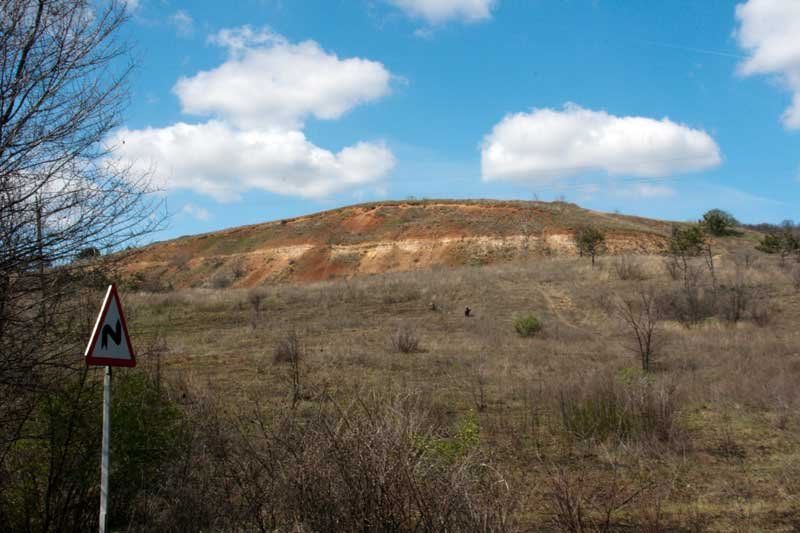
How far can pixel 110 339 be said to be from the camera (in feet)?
16.9

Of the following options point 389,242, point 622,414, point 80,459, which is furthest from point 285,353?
point 389,242

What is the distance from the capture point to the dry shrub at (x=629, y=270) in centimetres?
3453

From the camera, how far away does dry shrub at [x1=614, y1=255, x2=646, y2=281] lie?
113 feet

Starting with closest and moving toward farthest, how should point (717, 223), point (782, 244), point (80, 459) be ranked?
point (80, 459), point (782, 244), point (717, 223)

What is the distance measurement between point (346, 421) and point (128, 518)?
272cm

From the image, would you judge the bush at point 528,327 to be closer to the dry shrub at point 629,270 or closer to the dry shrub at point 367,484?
the dry shrub at point 629,270

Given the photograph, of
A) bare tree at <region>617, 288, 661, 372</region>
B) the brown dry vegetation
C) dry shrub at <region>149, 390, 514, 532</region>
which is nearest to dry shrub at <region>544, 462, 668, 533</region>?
the brown dry vegetation

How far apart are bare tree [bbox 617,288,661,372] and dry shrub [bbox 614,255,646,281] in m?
4.19

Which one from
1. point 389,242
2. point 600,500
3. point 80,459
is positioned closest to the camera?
point 80,459

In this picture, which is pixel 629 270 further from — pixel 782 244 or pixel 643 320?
pixel 782 244

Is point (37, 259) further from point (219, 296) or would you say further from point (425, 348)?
point (219, 296)

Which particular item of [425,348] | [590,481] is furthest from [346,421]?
[425,348]

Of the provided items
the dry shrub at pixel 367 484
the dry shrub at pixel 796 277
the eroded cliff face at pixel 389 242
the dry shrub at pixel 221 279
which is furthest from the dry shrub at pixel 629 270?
the dry shrub at pixel 221 279

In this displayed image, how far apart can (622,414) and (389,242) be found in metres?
56.4
